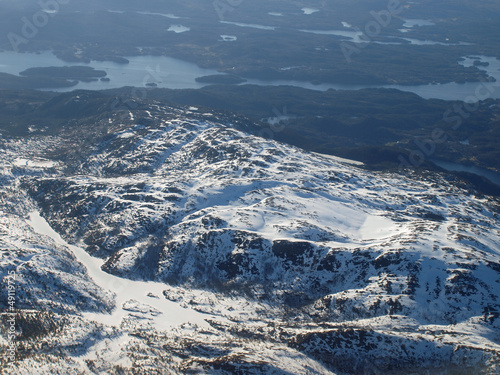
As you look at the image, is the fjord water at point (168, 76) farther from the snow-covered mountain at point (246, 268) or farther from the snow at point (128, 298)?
the snow at point (128, 298)

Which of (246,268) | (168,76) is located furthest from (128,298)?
(168,76)

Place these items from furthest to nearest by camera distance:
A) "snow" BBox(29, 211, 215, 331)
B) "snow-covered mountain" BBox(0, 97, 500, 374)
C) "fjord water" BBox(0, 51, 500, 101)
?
"fjord water" BBox(0, 51, 500, 101)
"snow" BBox(29, 211, 215, 331)
"snow-covered mountain" BBox(0, 97, 500, 374)

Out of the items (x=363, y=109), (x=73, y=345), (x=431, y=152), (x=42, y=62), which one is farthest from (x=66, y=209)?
(x=42, y=62)

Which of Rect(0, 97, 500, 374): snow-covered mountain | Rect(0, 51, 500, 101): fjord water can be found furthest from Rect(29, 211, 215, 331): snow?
Rect(0, 51, 500, 101): fjord water

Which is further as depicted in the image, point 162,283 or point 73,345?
point 162,283

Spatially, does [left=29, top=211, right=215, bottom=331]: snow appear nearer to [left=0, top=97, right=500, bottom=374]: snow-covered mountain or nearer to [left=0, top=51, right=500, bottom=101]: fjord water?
[left=0, top=97, right=500, bottom=374]: snow-covered mountain

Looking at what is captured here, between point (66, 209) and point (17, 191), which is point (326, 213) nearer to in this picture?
point (66, 209)

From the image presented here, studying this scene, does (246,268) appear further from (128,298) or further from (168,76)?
(168,76)
